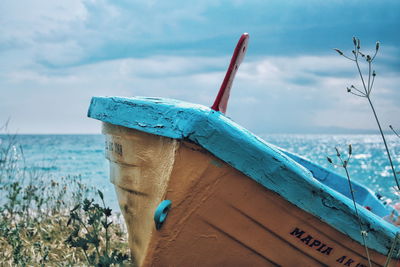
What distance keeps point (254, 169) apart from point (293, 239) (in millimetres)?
608

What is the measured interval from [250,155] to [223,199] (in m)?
0.32

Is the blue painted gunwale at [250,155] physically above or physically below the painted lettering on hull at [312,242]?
above

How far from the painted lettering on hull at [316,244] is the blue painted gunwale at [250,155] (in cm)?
15

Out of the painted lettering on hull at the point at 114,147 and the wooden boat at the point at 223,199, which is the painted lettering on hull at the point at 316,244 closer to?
the wooden boat at the point at 223,199

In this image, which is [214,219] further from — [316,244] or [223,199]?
[316,244]

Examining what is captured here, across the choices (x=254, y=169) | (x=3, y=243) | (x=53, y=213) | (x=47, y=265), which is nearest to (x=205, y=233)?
(x=254, y=169)

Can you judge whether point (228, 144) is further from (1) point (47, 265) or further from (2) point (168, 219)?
(1) point (47, 265)

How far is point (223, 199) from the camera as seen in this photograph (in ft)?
7.89

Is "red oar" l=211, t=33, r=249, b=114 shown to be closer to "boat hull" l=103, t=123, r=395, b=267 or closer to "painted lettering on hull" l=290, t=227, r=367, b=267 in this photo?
"boat hull" l=103, t=123, r=395, b=267

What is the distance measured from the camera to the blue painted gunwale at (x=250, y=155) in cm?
220

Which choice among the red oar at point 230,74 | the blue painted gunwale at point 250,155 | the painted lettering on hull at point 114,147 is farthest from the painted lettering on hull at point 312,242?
the painted lettering on hull at point 114,147

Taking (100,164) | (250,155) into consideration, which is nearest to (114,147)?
(250,155)

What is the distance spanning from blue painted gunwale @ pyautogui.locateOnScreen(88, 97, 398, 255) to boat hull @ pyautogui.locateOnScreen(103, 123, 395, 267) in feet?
0.21

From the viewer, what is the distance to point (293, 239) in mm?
2598
